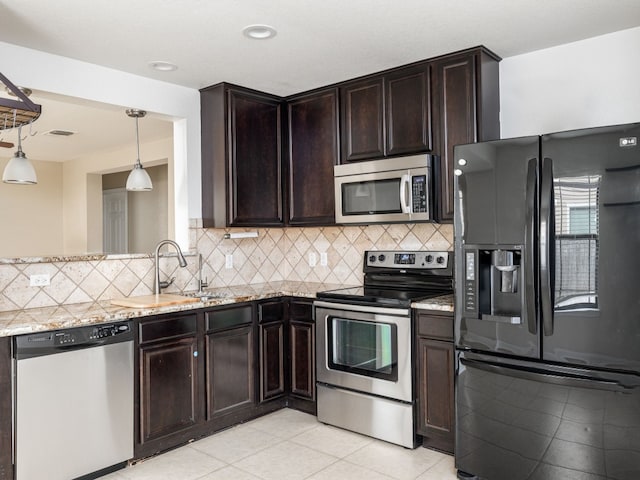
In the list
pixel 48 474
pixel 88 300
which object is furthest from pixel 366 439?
pixel 88 300

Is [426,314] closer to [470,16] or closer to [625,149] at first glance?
[625,149]

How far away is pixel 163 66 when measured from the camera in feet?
10.8

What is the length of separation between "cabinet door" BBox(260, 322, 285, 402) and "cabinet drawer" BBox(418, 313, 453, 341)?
Result: 116cm

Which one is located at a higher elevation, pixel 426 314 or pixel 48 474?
pixel 426 314

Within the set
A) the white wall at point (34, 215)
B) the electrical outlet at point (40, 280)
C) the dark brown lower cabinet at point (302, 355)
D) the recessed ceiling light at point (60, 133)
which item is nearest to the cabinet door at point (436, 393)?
the dark brown lower cabinet at point (302, 355)

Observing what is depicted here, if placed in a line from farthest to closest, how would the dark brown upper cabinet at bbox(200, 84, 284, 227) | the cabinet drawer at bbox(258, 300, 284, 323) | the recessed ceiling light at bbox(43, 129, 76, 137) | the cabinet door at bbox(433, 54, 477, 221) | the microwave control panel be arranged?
the recessed ceiling light at bbox(43, 129, 76, 137), the dark brown upper cabinet at bbox(200, 84, 284, 227), the cabinet drawer at bbox(258, 300, 284, 323), the microwave control panel, the cabinet door at bbox(433, 54, 477, 221)

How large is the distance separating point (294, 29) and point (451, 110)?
1.09 metres

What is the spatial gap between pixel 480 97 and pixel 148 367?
8.26ft

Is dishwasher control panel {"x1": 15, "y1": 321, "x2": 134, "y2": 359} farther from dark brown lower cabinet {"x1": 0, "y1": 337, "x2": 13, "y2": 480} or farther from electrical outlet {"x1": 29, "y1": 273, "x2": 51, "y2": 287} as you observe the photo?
electrical outlet {"x1": 29, "y1": 273, "x2": 51, "y2": 287}

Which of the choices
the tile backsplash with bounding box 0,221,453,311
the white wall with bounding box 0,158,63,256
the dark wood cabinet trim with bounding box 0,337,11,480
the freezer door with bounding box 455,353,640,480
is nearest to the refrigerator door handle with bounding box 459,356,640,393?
the freezer door with bounding box 455,353,640,480

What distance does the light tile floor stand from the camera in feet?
9.00

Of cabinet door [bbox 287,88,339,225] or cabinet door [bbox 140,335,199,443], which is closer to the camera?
cabinet door [bbox 140,335,199,443]

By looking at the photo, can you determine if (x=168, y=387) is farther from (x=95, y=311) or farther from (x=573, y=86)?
(x=573, y=86)

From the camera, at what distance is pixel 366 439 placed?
3.21m
